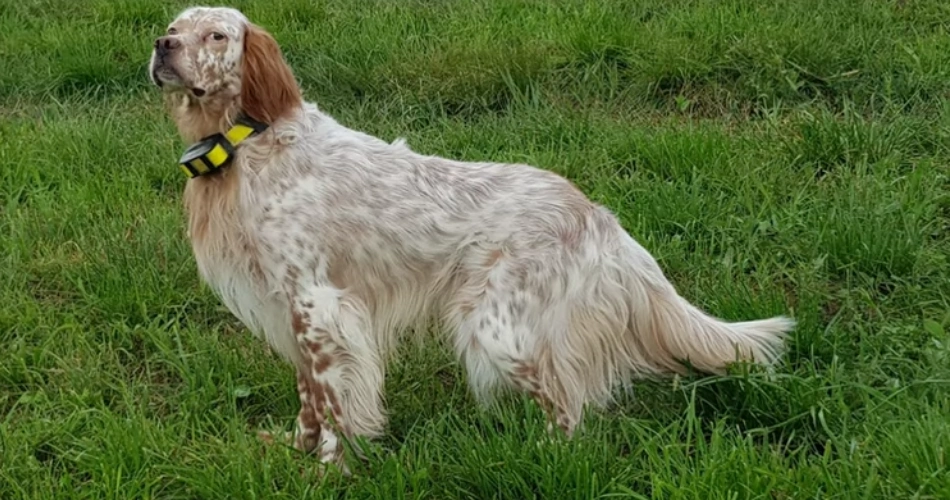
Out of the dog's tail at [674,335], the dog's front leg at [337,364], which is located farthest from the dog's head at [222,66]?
the dog's tail at [674,335]

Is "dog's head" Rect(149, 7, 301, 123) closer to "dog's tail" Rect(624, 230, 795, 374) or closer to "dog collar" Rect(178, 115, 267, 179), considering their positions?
"dog collar" Rect(178, 115, 267, 179)

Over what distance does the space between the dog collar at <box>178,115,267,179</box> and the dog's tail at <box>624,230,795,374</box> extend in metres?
1.25

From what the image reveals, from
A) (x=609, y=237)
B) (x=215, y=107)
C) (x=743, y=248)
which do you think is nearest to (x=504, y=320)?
(x=609, y=237)

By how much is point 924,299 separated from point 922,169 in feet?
3.18

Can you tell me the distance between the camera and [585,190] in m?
4.61

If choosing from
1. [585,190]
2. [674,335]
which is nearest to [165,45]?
[674,335]

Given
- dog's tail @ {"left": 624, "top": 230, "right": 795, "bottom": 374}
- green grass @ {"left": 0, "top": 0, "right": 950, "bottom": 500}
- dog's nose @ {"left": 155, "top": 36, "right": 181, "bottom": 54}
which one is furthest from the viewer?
dog's tail @ {"left": 624, "top": 230, "right": 795, "bottom": 374}

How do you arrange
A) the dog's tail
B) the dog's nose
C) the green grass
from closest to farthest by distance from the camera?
the green grass → the dog's nose → the dog's tail

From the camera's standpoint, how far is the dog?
2.95 meters

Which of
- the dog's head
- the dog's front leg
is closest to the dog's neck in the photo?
the dog's head

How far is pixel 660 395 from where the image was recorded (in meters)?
3.18

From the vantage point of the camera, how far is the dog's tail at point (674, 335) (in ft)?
9.95

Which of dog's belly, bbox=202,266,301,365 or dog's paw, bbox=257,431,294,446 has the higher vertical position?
dog's belly, bbox=202,266,301,365

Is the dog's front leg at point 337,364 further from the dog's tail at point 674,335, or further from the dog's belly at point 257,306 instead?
the dog's tail at point 674,335
